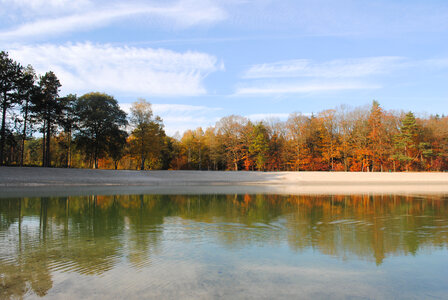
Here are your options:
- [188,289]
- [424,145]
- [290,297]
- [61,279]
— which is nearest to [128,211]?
[61,279]

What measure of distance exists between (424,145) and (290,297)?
214 feet

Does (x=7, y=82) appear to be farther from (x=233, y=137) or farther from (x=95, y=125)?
(x=233, y=137)

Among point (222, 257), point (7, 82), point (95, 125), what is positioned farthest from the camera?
point (95, 125)

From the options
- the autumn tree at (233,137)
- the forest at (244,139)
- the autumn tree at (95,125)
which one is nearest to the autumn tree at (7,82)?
the forest at (244,139)

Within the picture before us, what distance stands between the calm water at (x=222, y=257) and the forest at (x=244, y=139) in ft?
119

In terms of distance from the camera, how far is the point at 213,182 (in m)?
36.7

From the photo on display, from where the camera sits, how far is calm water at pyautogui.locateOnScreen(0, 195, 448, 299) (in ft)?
15.4

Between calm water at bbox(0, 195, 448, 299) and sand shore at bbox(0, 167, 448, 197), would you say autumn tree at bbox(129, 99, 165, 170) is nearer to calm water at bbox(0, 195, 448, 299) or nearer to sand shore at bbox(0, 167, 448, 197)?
sand shore at bbox(0, 167, 448, 197)

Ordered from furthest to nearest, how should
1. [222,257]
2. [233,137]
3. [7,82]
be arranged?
[233,137], [7,82], [222,257]

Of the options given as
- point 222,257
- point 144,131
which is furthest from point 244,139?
point 222,257

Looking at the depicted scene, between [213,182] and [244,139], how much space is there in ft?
90.9

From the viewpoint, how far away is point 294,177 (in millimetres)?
42906

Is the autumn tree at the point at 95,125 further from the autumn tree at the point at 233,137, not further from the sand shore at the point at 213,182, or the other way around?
the autumn tree at the point at 233,137

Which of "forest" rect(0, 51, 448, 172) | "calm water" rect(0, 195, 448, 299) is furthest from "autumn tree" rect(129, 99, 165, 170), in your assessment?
"calm water" rect(0, 195, 448, 299)
